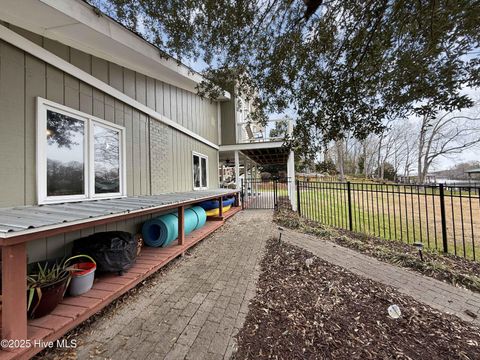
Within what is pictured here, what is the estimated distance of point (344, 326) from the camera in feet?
8.23

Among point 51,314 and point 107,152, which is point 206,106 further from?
point 51,314

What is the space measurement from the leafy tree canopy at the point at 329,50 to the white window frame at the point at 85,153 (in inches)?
69.2

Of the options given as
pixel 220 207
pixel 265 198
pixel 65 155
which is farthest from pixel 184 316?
pixel 265 198

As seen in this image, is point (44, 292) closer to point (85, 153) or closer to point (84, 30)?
point (85, 153)

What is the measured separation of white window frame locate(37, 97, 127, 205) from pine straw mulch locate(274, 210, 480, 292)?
17.1 feet

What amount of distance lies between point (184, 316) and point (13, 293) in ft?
5.57

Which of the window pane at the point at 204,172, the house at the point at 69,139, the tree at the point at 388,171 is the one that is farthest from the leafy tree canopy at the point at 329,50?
the tree at the point at 388,171

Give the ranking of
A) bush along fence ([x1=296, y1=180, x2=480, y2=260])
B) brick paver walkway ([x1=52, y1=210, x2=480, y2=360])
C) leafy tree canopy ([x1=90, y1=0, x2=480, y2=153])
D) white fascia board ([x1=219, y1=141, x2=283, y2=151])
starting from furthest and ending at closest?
white fascia board ([x1=219, y1=141, x2=283, y2=151]), bush along fence ([x1=296, y1=180, x2=480, y2=260]), leafy tree canopy ([x1=90, y1=0, x2=480, y2=153]), brick paver walkway ([x1=52, y1=210, x2=480, y2=360])

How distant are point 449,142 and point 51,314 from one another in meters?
42.5

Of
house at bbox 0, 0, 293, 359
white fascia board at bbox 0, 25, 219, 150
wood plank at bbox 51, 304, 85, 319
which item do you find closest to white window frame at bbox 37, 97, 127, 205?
house at bbox 0, 0, 293, 359

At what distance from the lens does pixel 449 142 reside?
30625 millimetres

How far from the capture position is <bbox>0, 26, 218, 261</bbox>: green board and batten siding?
279cm

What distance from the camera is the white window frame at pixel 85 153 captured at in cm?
309

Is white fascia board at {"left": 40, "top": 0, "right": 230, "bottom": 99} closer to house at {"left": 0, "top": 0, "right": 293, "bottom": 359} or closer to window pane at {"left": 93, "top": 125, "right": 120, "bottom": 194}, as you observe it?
house at {"left": 0, "top": 0, "right": 293, "bottom": 359}
